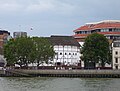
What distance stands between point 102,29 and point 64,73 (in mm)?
66967

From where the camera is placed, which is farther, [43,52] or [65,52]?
[65,52]

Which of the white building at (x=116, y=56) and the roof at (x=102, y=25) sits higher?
the roof at (x=102, y=25)

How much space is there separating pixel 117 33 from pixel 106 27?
17.9 feet

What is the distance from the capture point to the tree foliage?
418ft

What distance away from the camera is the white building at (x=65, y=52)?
158 metres

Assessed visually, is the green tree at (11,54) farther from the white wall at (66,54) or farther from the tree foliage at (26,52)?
the white wall at (66,54)

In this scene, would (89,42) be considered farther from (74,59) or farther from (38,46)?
(74,59)

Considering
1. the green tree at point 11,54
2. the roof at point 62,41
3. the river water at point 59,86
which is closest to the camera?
the river water at point 59,86

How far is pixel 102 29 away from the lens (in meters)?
179

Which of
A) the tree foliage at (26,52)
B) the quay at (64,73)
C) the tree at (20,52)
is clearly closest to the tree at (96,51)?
the quay at (64,73)

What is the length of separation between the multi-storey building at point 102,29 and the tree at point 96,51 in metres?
43.5

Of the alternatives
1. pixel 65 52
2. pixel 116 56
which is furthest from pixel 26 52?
pixel 65 52

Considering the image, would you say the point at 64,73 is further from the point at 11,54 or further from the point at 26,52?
the point at 11,54

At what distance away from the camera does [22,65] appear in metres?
132
